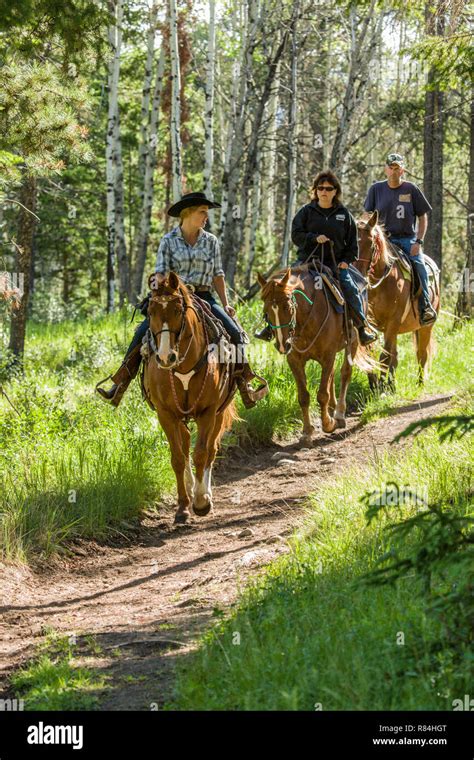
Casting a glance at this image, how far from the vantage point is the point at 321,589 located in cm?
585

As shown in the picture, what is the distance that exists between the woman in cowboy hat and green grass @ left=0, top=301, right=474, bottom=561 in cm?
84

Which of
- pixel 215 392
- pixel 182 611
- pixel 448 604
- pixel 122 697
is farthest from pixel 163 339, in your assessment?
pixel 448 604

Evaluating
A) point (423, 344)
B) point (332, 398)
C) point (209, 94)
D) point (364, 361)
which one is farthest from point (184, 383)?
point (209, 94)

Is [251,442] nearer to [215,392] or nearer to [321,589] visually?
[215,392]

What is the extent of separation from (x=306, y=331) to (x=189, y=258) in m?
2.91

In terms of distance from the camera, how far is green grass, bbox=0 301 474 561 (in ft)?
28.1

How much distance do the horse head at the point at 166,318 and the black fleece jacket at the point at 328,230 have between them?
171 inches

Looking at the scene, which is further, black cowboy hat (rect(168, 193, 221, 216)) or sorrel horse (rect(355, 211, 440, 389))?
sorrel horse (rect(355, 211, 440, 389))

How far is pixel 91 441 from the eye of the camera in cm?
1016

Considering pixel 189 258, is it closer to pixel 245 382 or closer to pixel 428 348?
pixel 245 382

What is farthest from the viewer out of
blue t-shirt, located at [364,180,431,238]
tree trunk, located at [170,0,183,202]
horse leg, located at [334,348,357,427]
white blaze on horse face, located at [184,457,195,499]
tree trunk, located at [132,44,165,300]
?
tree trunk, located at [132,44,165,300]

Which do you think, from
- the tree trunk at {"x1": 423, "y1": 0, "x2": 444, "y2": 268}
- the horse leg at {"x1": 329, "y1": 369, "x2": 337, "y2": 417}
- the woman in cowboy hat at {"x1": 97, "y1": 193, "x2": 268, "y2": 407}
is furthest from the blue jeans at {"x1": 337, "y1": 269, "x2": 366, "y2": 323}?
the tree trunk at {"x1": 423, "y1": 0, "x2": 444, "y2": 268}

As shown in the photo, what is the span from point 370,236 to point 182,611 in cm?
739

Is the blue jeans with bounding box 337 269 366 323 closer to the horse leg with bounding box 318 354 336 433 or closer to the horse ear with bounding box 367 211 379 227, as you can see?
the horse leg with bounding box 318 354 336 433
